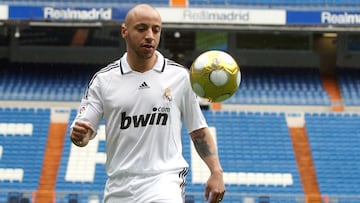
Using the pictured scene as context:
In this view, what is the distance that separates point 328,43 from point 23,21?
923cm

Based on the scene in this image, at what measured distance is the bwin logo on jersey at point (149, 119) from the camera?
449 cm

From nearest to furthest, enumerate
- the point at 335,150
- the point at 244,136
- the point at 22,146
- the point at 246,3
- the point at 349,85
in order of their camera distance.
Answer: the point at 22,146 < the point at 335,150 < the point at 244,136 < the point at 246,3 < the point at 349,85

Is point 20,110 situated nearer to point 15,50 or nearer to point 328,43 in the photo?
point 15,50

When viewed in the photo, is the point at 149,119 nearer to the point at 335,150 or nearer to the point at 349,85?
the point at 335,150

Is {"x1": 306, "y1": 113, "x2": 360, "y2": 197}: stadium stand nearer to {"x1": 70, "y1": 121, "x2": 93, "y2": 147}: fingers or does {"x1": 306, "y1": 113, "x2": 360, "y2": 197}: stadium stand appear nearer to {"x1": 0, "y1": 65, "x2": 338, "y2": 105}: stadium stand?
{"x1": 0, "y1": 65, "x2": 338, "y2": 105}: stadium stand

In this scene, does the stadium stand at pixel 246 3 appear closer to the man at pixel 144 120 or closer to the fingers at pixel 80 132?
the man at pixel 144 120

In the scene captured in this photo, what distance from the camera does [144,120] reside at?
4.49 metres

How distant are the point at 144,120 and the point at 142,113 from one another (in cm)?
4

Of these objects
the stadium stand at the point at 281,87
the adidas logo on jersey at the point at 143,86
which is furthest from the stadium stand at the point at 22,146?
the adidas logo on jersey at the point at 143,86

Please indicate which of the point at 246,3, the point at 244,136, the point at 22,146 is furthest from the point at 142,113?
the point at 246,3

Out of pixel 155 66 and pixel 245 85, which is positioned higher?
pixel 245 85

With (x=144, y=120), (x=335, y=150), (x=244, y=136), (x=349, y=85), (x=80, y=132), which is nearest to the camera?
(x=80, y=132)

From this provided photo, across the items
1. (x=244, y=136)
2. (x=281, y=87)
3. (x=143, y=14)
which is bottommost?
(x=143, y=14)

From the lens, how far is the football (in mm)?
4695
